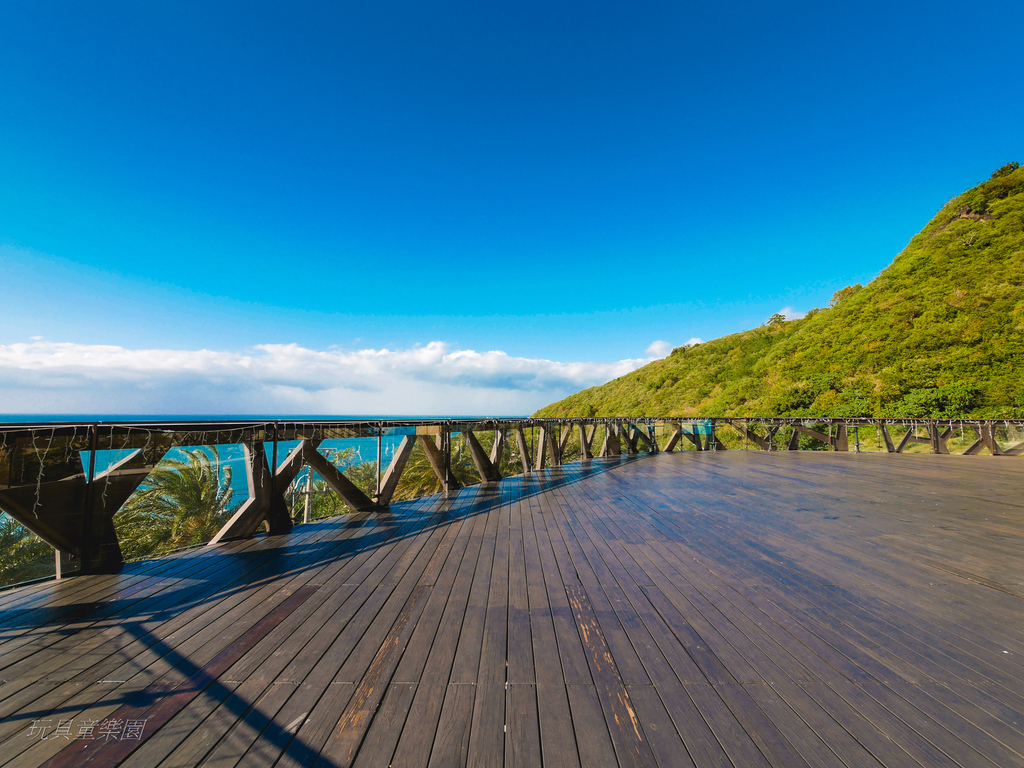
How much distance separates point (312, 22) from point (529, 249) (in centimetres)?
1547

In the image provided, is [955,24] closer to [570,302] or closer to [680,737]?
[570,302]

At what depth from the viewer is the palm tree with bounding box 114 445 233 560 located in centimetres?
791

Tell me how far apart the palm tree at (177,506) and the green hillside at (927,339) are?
2906 centimetres

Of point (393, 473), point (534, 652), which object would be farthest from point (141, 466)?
point (534, 652)

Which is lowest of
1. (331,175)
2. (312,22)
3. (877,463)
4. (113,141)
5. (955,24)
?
(877,463)

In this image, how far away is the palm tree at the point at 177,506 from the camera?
7.91 m

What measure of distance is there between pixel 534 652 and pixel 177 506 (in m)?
9.90

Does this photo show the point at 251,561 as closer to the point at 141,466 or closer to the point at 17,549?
the point at 141,466

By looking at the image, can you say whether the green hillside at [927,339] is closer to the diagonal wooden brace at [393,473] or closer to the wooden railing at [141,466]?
the wooden railing at [141,466]

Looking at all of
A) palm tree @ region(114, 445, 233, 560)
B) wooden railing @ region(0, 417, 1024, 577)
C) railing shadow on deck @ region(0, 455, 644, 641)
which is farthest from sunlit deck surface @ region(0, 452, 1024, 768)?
palm tree @ region(114, 445, 233, 560)

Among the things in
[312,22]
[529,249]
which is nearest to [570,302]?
[529,249]

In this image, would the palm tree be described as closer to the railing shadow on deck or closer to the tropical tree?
the tropical tree

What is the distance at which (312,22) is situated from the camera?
11562 mm

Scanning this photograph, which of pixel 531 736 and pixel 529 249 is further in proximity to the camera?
pixel 529 249
